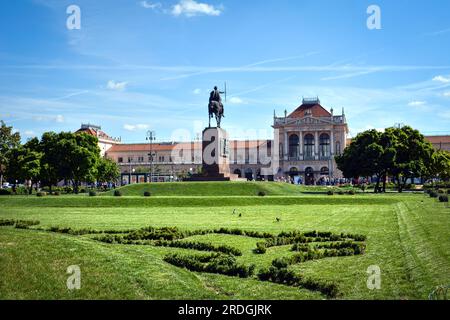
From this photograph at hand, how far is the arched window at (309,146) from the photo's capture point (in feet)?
365

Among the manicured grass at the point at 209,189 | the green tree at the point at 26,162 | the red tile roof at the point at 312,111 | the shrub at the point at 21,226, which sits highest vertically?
the red tile roof at the point at 312,111

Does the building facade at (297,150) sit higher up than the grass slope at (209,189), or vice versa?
the building facade at (297,150)

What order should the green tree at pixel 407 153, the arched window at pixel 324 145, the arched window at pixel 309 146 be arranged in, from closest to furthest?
the green tree at pixel 407 153
the arched window at pixel 324 145
the arched window at pixel 309 146

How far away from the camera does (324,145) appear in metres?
111

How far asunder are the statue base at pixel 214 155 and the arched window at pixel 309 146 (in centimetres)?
6486

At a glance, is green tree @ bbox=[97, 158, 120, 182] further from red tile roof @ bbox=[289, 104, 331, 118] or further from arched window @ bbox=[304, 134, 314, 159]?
red tile roof @ bbox=[289, 104, 331, 118]

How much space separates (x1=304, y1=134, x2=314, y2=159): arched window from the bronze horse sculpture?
218ft

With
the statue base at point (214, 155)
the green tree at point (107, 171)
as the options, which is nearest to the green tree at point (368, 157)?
the statue base at point (214, 155)

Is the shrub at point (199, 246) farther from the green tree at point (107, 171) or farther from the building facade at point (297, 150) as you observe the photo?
the building facade at point (297, 150)

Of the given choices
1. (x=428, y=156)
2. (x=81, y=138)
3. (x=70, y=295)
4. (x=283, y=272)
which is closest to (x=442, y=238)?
(x=283, y=272)

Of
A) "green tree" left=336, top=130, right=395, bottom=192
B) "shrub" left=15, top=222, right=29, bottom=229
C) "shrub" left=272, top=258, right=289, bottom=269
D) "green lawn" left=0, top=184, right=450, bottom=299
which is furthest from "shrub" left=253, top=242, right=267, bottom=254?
"green tree" left=336, top=130, right=395, bottom=192

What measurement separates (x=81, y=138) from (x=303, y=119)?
59996 millimetres

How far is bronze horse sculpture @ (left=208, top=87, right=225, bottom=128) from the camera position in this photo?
46.8m

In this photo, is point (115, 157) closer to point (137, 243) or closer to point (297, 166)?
point (297, 166)
